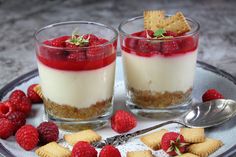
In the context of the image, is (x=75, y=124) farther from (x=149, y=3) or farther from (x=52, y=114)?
(x=149, y=3)

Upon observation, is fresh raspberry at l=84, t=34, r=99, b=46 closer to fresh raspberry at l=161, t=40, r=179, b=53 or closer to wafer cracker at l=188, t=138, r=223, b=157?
fresh raspberry at l=161, t=40, r=179, b=53

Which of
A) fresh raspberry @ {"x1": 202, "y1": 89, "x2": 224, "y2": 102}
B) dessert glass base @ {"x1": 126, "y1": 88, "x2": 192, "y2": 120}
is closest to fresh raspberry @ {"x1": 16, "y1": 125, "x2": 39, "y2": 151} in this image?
dessert glass base @ {"x1": 126, "y1": 88, "x2": 192, "y2": 120}

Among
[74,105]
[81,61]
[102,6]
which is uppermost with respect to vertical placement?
[81,61]

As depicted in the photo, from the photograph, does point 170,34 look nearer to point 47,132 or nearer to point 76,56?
point 76,56

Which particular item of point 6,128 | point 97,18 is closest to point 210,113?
point 6,128

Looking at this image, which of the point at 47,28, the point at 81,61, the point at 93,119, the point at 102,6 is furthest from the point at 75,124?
the point at 102,6

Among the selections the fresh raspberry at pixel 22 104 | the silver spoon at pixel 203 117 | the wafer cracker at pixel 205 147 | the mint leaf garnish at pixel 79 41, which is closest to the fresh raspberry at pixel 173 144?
the wafer cracker at pixel 205 147
